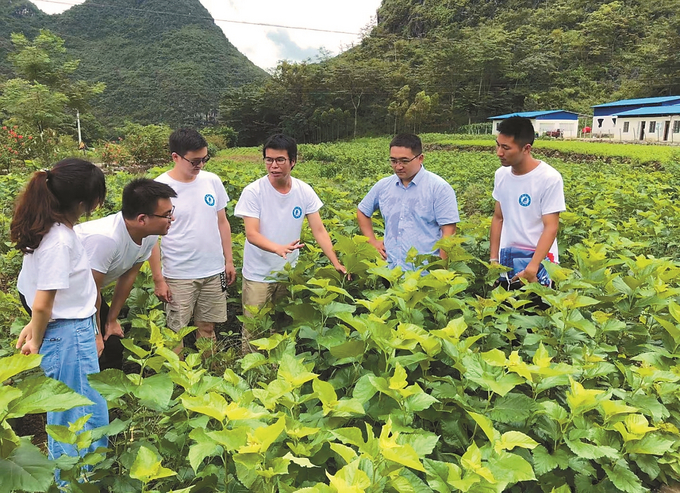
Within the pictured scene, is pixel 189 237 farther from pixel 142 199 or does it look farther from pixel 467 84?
pixel 467 84

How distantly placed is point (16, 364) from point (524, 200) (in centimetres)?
293

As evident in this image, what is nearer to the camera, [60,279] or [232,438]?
[232,438]

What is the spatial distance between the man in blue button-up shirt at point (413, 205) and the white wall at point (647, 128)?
36.0 meters

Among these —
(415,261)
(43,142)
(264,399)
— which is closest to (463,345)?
(264,399)

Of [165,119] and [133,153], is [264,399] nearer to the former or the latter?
[133,153]

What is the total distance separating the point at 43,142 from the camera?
12891mm

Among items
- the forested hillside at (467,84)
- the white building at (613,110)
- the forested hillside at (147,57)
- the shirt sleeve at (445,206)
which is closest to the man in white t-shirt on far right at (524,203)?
the shirt sleeve at (445,206)

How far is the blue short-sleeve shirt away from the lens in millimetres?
3297

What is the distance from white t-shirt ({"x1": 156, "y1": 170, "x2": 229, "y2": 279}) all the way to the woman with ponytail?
1.14m

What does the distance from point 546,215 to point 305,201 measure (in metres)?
1.63

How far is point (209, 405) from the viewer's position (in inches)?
55.7

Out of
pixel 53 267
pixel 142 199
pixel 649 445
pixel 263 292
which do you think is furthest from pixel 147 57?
pixel 649 445

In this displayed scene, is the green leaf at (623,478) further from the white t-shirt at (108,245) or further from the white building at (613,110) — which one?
the white building at (613,110)

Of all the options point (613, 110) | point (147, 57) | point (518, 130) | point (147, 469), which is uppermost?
point (147, 57)
